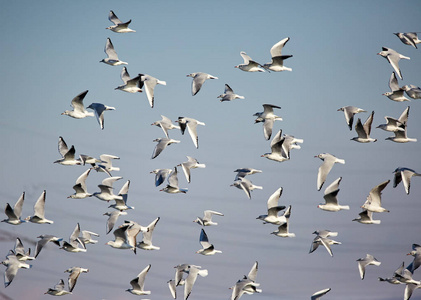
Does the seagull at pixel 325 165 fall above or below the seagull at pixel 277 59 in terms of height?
below

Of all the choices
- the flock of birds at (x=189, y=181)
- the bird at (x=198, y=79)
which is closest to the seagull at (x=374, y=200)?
the flock of birds at (x=189, y=181)

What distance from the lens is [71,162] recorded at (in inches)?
1656

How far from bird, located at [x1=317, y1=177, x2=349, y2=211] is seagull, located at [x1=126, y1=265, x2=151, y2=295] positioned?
10945 millimetres

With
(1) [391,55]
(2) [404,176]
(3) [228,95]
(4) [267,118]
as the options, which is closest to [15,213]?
(3) [228,95]

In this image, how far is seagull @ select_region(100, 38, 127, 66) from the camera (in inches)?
1750

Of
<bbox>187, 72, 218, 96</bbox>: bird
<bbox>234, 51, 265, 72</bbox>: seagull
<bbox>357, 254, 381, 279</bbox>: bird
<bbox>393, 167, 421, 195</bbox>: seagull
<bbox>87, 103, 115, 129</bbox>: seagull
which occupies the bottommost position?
<bbox>357, 254, 381, 279</bbox>: bird

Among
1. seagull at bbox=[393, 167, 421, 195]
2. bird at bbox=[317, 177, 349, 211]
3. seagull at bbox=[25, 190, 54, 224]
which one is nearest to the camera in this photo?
seagull at bbox=[393, 167, 421, 195]

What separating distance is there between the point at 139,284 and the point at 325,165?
42.2 ft

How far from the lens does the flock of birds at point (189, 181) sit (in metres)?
41.3

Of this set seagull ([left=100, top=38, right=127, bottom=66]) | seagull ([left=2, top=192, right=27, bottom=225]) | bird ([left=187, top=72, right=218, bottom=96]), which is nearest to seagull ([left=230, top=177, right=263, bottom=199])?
bird ([left=187, top=72, right=218, bottom=96])

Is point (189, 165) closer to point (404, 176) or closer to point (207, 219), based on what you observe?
point (207, 219)

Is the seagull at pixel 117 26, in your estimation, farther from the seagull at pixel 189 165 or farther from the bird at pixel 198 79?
the seagull at pixel 189 165

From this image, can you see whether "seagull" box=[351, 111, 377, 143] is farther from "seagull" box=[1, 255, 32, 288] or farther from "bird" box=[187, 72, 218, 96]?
"seagull" box=[1, 255, 32, 288]

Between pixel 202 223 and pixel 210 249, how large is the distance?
246cm
